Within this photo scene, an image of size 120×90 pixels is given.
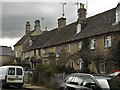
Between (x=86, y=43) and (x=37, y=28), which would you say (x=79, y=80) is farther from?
(x=37, y=28)

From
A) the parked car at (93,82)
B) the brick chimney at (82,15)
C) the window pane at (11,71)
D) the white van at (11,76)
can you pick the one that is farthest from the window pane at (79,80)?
the brick chimney at (82,15)

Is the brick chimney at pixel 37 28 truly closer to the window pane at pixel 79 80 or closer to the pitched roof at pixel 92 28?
the pitched roof at pixel 92 28

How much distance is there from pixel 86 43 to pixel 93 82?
26056mm

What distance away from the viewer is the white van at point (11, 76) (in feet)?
87.5

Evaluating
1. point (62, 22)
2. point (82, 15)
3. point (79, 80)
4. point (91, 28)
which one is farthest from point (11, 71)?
point (62, 22)

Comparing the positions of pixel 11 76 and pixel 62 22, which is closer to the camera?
pixel 11 76

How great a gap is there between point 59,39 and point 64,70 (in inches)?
648

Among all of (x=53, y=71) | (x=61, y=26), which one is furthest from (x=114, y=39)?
(x=61, y=26)

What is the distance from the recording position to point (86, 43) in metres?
38.8

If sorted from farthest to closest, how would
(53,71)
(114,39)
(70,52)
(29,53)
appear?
(29,53) → (70,52) → (114,39) → (53,71)

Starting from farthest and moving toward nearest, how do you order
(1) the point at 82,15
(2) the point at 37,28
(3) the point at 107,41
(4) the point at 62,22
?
1. (2) the point at 37,28
2. (4) the point at 62,22
3. (1) the point at 82,15
4. (3) the point at 107,41

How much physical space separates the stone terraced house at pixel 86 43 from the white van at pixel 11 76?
9832 millimetres

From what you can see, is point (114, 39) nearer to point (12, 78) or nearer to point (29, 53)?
point (12, 78)

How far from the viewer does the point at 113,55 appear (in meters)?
31.7
